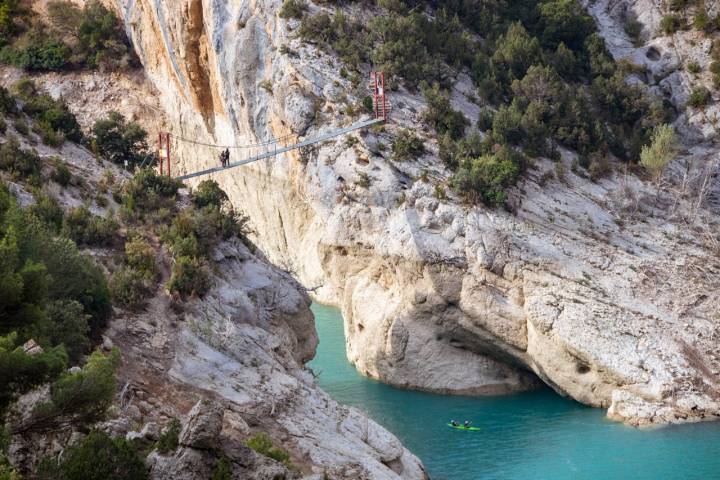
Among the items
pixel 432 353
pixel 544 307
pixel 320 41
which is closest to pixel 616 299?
pixel 544 307

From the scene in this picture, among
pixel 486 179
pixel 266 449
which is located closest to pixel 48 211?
pixel 266 449

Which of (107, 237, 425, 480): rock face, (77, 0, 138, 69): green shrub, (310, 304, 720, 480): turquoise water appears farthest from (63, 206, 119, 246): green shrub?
(77, 0, 138, 69): green shrub

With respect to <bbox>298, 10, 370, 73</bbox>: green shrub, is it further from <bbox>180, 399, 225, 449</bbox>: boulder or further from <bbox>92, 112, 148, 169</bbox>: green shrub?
<bbox>180, 399, 225, 449</bbox>: boulder

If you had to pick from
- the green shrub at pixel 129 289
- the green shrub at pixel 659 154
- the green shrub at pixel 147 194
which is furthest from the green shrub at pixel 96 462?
the green shrub at pixel 659 154

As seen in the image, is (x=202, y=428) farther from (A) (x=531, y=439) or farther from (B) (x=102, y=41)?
(B) (x=102, y=41)

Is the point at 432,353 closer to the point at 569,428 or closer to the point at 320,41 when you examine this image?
the point at 569,428

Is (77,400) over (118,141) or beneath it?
over
